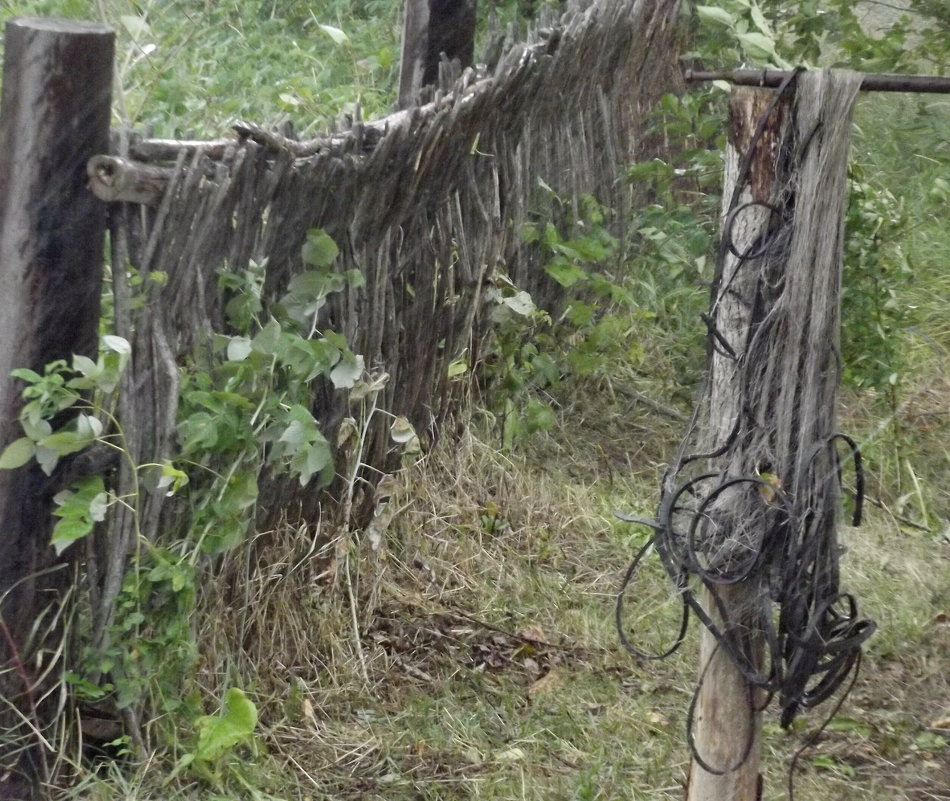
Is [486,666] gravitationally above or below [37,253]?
below

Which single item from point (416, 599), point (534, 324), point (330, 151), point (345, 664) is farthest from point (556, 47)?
point (345, 664)

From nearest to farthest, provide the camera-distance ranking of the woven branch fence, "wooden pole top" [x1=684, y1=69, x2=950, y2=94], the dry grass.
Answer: "wooden pole top" [x1=684, y1=69, x2=950, y2=94]
the woven branch fence
the dry grass

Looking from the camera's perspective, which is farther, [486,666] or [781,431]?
[486,666]

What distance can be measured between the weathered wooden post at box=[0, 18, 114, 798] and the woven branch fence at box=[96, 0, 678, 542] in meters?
0.08

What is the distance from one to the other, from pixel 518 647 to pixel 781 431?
1.51 m

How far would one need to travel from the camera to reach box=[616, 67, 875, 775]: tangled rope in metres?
2.63

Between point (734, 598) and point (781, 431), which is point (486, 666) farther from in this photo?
point (781, 431)

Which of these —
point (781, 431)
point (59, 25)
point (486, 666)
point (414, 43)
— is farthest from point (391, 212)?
point (414, 43)

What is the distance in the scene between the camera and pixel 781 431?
269cm

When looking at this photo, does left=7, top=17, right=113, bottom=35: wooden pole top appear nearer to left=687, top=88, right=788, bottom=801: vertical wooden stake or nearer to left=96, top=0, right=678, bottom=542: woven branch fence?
left=96, top=0, right=678, bottom=542: woven branch fence

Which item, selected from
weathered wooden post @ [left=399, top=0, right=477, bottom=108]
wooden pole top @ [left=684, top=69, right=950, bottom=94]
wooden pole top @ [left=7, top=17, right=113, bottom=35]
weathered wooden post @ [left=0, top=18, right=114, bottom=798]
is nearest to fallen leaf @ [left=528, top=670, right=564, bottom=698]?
weathered wooden post @ [left=0, top=18, right=114, bottom=798]

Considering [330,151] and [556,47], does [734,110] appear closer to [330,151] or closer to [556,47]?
[330,151]

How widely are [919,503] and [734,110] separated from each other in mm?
2822

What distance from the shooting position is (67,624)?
9.47 feet
